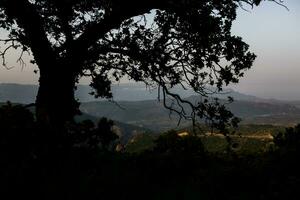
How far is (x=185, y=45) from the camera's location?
17.6m

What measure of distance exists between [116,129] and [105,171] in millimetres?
4122

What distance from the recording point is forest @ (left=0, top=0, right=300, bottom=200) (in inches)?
324

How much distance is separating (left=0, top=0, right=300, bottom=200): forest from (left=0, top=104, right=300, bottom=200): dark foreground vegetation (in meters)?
0.02

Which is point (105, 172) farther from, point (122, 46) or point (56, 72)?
point (122, 46)

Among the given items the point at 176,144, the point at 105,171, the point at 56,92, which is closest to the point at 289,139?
the point at 176,144

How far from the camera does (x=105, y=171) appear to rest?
31.4 feet

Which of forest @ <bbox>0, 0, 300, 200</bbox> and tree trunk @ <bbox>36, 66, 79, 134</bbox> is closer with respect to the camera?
forest @ <bbox>0, 0, 300, 200</bbox>

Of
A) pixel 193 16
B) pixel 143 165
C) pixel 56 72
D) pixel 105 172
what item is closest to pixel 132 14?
pixel 193 16

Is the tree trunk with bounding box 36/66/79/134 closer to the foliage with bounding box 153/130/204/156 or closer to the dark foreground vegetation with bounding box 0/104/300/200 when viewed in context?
the foliage with bounding box 153/130/204/156

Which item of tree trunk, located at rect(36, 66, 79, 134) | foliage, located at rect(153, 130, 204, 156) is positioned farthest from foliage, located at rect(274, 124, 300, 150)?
tree trunk, located at rect(36, 66, 79, 134)

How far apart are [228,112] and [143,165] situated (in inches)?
281

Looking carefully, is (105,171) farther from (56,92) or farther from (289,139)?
(56,92)

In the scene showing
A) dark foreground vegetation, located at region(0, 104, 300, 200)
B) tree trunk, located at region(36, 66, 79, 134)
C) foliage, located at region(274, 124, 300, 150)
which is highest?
tree trunk, located at region(36, 66, 79, 134)

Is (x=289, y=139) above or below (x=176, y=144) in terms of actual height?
above
